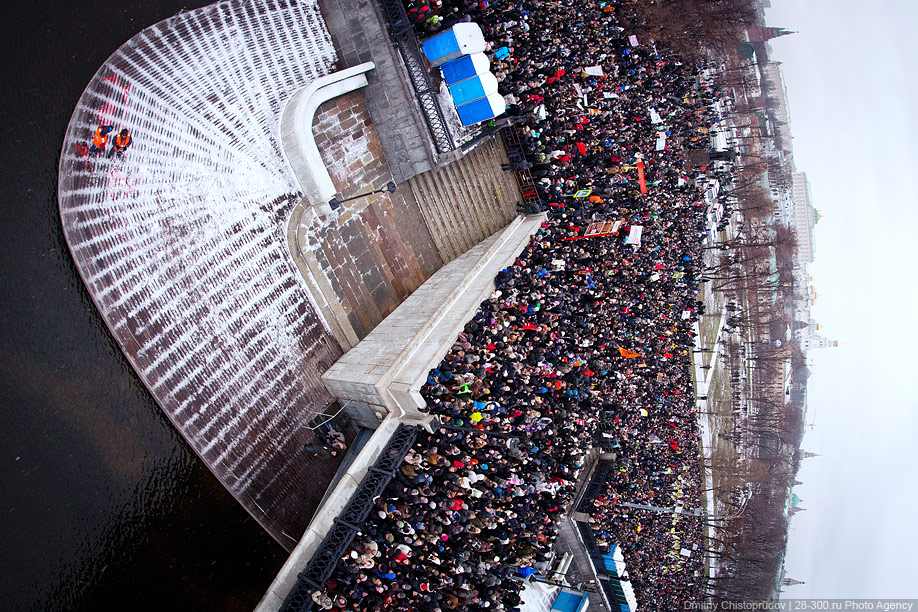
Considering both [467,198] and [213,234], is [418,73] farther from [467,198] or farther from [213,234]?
[213,234]

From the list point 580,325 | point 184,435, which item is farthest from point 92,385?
point 580,325

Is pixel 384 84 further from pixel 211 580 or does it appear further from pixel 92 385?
pixel 211 580

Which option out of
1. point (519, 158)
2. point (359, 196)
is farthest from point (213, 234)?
point (519, 158)

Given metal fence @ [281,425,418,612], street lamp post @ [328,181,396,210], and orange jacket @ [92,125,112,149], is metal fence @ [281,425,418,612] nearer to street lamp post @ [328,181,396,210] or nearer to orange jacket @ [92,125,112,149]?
street lamp post @ [328,181,396,210]

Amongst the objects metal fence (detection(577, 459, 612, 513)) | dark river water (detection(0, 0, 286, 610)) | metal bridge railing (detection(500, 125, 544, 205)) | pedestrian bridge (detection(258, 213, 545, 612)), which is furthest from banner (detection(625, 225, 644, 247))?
dark river water (detection(0, 0, 286, 610))

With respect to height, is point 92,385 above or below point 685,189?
above

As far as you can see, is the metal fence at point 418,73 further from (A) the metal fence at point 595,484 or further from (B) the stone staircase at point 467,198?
(A) the metal fence at point 595,484
